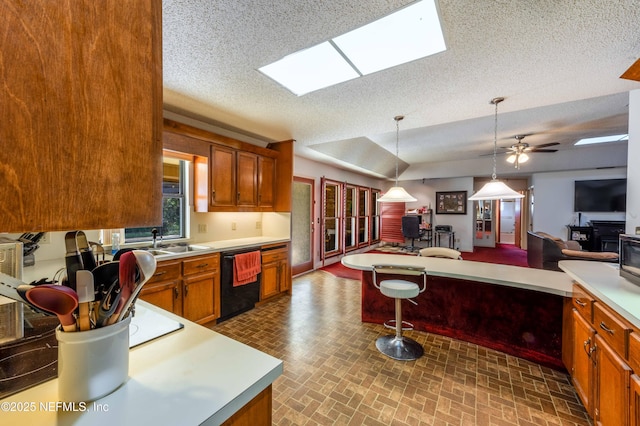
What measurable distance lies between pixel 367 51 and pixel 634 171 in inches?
95.4

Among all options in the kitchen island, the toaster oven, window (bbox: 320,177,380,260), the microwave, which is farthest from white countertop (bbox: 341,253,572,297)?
window (bbox: 320,177,380,260)

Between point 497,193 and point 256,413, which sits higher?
point 497,193

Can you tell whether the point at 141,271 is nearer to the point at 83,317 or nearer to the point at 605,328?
the point at 83,317

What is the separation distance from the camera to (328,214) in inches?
241

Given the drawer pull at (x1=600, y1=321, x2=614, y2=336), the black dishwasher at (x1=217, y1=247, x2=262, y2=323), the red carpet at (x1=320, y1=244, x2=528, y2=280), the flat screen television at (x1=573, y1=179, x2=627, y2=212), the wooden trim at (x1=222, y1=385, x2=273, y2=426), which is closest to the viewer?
the wooden trim at (x1=222, y1=385, x2=273, y2=426)

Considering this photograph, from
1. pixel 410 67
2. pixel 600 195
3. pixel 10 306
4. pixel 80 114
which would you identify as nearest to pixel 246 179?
pixel 410 67

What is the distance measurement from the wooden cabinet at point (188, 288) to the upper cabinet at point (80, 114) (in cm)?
227

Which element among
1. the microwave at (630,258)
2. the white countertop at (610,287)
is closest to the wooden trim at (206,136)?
the white countertop at (610,287)

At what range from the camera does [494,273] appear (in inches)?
90.9

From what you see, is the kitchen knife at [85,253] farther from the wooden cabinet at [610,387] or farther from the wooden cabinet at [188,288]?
the wooden cabinet at [610,387]

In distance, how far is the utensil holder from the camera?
1.98 feet

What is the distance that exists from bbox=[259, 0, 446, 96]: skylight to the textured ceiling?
73mm

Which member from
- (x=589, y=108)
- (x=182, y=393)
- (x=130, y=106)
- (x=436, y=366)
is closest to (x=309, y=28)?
(x=130, y=106)

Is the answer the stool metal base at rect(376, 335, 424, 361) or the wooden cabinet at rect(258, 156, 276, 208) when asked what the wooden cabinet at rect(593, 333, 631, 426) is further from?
the wooden cabinet at rect(258, 156, 276, 208)
